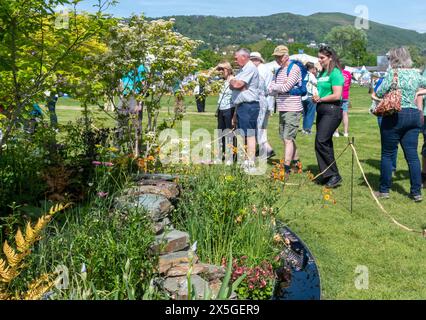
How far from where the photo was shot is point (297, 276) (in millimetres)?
3875

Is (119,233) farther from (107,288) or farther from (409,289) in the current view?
(409,289)

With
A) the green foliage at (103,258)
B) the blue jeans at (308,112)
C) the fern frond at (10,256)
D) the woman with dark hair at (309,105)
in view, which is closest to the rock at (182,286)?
the green foliage at (103,258)

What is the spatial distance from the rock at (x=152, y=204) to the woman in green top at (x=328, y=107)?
137 inches

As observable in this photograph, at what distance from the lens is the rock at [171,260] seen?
3.34 metres

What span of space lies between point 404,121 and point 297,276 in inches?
135

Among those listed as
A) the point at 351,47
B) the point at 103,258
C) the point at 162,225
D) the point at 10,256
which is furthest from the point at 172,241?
the point at 351,47

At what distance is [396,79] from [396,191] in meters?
1.78

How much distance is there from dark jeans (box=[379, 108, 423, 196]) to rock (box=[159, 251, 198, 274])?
13.2 ft

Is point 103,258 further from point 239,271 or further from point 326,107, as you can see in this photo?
point 326,107

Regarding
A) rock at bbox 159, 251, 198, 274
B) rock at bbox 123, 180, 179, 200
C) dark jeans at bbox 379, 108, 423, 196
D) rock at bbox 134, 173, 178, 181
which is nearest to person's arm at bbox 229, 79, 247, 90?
dark jeans at bbox 379, 108, 423, 196

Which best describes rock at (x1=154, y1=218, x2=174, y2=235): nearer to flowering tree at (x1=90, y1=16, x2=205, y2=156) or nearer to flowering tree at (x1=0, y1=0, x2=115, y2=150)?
flowering tree at (x1=0, y1=0, x2=115, y2=150)

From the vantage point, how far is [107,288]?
3.05 meters
